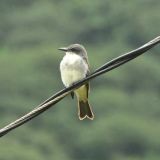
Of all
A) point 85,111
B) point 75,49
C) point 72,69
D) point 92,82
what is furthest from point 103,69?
point 92,82

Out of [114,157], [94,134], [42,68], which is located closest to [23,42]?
[42,68]

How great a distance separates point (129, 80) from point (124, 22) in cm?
952

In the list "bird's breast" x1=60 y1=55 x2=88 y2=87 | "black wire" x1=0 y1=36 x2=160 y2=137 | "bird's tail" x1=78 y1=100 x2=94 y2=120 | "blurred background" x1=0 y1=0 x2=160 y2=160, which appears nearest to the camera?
"black wire" x1=0 y1=36 x2=160 y2=137

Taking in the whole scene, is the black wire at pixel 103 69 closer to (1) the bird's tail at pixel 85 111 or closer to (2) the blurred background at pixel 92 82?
(1) the bird's tail at pixel 85 111

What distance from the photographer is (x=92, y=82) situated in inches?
1725

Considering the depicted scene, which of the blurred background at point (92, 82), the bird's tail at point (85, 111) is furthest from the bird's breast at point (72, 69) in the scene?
the blurred background at point (92, 82)

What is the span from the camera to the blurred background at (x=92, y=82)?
133 feet

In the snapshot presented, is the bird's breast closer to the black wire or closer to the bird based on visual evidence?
the bird

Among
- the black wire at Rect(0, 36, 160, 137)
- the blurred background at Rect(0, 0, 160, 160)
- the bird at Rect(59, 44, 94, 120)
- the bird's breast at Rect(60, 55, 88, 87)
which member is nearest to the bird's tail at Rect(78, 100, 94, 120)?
the bird at Rect(59, 44, 94, 120)

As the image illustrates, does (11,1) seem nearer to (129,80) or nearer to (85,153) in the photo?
(129,80)

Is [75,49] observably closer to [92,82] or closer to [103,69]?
[103,69]

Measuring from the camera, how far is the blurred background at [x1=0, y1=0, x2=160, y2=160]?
133 ft

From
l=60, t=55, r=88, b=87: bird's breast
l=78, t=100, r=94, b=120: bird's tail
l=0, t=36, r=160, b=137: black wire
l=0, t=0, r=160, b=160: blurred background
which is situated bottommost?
l=0, t=36, r=160, b=137: black wire

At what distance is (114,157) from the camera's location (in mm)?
39281
